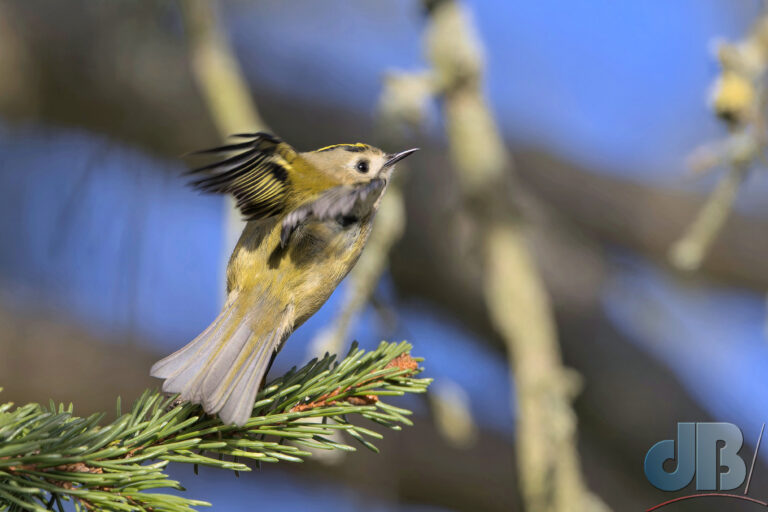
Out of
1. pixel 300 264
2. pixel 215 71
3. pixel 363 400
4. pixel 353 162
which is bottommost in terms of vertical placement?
pixel 363 400

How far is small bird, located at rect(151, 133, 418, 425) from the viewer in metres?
1.34

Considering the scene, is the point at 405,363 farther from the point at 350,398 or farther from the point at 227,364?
the point at 227,364

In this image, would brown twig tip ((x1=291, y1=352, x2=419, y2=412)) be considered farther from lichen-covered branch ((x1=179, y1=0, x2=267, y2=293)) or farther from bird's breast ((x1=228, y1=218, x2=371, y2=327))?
lichen-covered branch ((x1=179, y1=0, x2=267, y2=293))

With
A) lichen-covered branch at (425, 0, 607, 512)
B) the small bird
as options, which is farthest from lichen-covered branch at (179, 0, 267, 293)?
the small bird

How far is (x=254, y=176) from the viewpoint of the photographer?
5.02ft

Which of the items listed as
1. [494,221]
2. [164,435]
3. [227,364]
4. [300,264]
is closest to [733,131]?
[494,221]

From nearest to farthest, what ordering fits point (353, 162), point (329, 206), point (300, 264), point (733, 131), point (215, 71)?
point (329, 206) < point (300, 264) < point (353, 162) < point (733, 131) < point (215, 71)

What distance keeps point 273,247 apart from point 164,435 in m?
0.45

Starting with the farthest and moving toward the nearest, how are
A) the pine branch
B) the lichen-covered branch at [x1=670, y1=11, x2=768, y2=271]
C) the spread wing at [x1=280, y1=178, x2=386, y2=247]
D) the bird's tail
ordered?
the lichen-covered branch at [x1=670, y1=11, x2=768, y2=271] → the spread wing at [x1=280, y1=178, x2=386, y2=247] → the bird's tail → the pine branch

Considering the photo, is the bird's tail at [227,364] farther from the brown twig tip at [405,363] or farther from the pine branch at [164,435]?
the brown twig tip at [405,363]

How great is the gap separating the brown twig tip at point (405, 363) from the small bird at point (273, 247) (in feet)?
0.70

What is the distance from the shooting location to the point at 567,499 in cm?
210

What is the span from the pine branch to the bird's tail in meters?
0.04

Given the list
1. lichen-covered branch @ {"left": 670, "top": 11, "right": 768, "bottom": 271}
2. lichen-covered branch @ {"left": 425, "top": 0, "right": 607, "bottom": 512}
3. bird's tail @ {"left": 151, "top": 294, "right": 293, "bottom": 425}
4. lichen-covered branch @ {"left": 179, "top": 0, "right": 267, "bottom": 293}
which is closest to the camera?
bird's tail @ {"left": 151, "top": 294, "right": 293, "bottom": 425}
